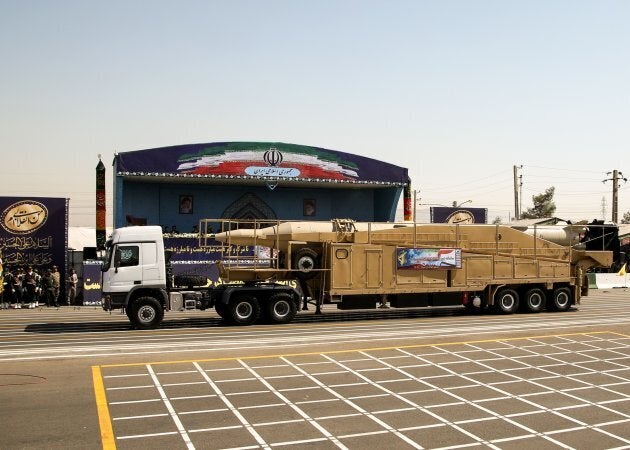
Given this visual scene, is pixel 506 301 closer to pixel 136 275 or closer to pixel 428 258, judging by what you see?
pixel 428 258

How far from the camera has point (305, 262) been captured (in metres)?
22.1

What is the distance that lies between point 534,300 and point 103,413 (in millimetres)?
19328

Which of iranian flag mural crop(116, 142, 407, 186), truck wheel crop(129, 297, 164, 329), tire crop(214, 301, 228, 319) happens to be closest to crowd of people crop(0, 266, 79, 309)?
iranian flag mural crop(116, 142, 407, 186)

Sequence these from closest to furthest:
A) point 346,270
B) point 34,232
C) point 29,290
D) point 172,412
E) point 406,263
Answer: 1. point 172,412
2. point 346,270
3. point 406,263
4. point 29,290
5. point 34,232

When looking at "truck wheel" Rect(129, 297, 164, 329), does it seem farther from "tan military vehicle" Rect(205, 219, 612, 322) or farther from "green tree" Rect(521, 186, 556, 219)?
"green tree" Rect(521, 186, 556, 219)

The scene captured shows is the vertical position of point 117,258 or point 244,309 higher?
point 117,258

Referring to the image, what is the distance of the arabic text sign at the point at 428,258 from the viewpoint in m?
23.0

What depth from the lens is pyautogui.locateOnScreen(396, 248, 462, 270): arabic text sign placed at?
23.0 meters

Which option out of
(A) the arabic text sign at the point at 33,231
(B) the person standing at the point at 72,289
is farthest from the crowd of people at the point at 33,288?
(A) the arabic text sign at the point at 33,231

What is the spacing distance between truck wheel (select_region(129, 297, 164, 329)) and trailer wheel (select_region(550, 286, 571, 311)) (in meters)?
15.5

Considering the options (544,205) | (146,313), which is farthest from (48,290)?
(544,205)

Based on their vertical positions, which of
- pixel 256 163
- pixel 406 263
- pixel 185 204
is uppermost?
pixel 256 163

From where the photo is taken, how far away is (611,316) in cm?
2362

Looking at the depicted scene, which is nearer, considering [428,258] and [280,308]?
[280,308]
